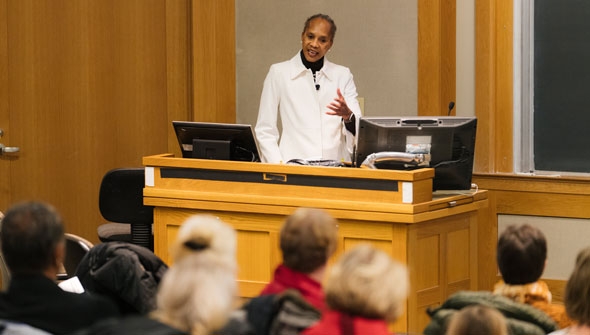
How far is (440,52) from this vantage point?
628 centimetres

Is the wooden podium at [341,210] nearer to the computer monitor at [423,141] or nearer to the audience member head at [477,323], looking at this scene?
the computer monitor at [423,141]

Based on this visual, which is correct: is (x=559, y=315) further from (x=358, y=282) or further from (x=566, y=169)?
(x=566, y=169)

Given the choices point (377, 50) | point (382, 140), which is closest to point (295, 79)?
point (377, 50)

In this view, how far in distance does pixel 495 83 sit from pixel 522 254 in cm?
324

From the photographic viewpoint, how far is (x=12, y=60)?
6805mm

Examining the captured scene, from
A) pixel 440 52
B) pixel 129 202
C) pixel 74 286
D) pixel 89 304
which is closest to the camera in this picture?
pixel 89 304

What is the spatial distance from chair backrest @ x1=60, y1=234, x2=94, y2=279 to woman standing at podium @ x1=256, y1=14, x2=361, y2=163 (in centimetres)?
148

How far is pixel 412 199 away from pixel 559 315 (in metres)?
1.49

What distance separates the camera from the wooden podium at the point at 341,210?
4.60 meters

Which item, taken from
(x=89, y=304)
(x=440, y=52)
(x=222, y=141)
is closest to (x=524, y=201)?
(x=440, y=52)

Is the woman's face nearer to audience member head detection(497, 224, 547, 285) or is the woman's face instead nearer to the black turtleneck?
the black turtleneck

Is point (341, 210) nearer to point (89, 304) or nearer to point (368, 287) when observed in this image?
point (89, 304)

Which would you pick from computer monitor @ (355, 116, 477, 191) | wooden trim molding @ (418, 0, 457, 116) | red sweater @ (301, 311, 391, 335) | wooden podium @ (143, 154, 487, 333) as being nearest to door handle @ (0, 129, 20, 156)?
wooden podium @ (143, 154, 487, 333)

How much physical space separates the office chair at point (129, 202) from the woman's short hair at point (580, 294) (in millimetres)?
3148
